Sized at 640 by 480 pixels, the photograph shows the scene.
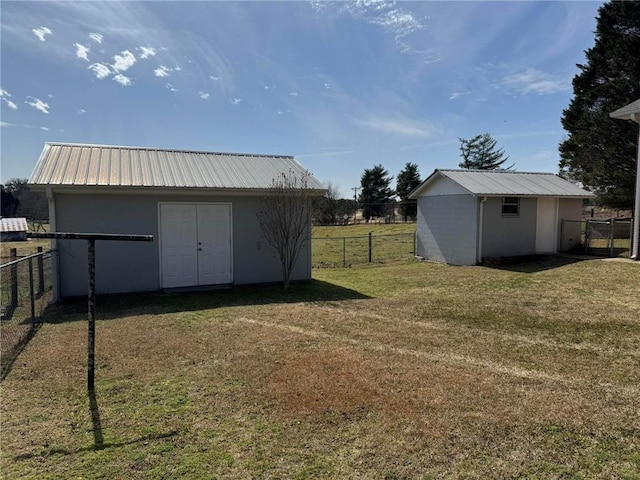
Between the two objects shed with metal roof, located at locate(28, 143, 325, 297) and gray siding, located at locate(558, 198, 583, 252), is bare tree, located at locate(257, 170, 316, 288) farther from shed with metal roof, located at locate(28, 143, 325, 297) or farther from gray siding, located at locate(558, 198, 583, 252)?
gray siding, located at locate(558, 198, 583, 252)

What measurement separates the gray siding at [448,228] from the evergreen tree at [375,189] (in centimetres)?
3410

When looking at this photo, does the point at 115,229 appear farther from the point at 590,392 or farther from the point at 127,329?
the point at 590,392

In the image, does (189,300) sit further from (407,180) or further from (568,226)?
(407,180)

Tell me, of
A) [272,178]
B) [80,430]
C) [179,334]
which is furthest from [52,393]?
[272,178]

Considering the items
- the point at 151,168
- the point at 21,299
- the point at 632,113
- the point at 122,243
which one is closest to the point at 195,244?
the point at 122,243

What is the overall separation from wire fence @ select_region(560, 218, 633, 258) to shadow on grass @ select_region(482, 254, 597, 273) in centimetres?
94

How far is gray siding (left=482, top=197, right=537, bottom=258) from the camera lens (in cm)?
1449

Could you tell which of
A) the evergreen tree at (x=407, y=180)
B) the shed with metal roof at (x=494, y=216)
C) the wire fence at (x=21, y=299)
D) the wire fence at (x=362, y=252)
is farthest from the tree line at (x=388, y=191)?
the wire fence at (x=21, y=299)

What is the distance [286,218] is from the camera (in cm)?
→ 1069

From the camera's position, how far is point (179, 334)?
639 centimetres

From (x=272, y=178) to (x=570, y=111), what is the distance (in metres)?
21.4

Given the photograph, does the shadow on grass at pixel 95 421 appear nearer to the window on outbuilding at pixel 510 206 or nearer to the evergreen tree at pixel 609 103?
the window on outbuilding at pixel 510 206

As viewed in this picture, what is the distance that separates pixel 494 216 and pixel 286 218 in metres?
8.08

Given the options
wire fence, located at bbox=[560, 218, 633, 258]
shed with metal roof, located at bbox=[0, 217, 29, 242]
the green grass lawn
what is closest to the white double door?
the green grass lawn
